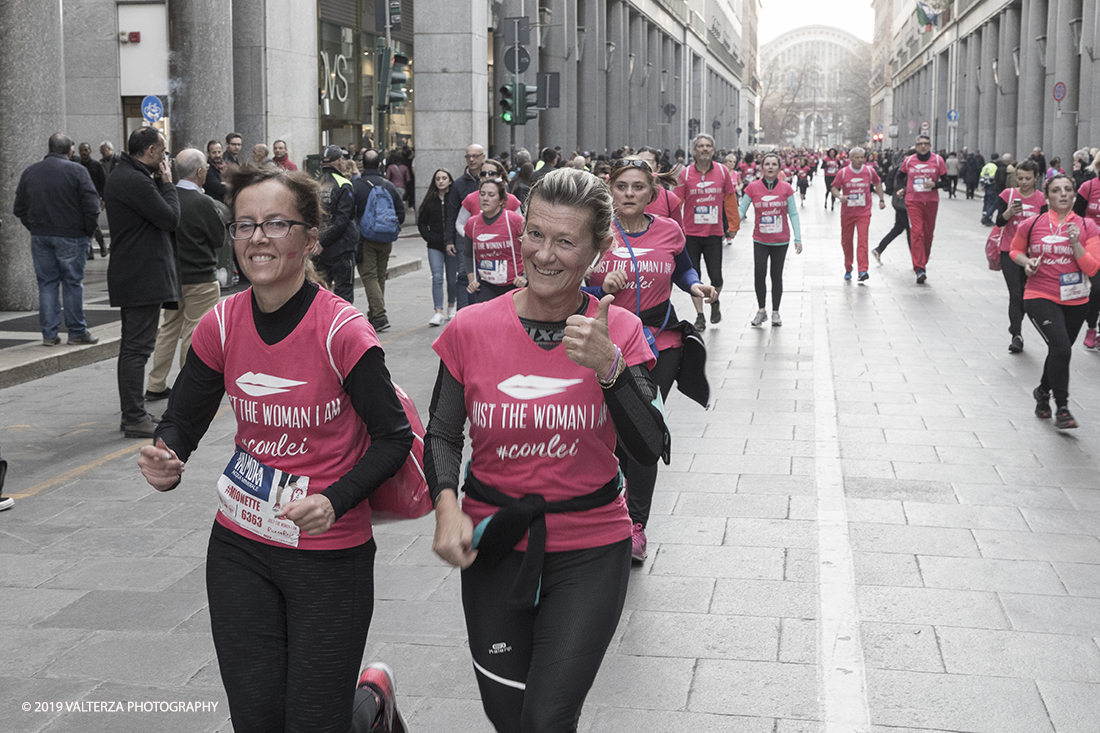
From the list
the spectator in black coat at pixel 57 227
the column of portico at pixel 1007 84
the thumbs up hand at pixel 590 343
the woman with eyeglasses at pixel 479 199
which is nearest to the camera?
the thumbs up hand at pixel 590 343

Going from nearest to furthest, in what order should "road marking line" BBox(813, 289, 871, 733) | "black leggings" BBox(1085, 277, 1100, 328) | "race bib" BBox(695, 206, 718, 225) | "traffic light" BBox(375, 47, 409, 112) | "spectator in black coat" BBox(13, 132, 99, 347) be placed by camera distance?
"road marking line" BBox(813, 289, 871, 733)
"black leggings" BBox(1085, 277, 1100, 328)
"spectator in black coat" BBox(13, 132, 99, 347)
"race bib" BBox(695, 206, 718, 225)
"traffic light" BBox(375, 47, 409, 112)

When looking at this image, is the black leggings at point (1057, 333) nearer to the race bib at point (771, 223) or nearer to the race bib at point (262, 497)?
the race bib at point (771, 223)

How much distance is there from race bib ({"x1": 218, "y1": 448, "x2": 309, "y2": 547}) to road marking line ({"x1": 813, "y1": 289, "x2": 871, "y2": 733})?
6.24ft

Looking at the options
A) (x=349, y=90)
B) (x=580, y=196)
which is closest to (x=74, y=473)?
(x=580, y=196)

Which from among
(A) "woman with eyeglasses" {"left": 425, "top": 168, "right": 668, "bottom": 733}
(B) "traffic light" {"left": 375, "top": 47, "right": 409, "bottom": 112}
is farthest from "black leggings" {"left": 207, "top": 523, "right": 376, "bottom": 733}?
(B) "traffic light" {"left": 375, "top": 47, "right": 409, "bottom": 112}

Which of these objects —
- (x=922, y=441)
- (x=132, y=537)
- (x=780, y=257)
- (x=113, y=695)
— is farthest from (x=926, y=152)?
(x=113, y=695)

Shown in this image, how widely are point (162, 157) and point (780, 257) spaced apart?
739cm

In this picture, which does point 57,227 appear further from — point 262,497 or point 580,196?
point 580,196

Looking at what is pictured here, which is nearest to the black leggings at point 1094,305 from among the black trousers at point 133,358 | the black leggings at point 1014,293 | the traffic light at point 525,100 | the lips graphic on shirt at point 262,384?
the black leggings at point 1014,293

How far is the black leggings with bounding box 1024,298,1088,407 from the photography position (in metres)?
8.38

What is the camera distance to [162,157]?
27.0ft

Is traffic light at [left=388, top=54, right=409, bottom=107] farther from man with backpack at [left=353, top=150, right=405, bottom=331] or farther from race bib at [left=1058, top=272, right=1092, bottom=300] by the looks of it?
race bib at [left=1058, top=272, right=1092, bottom=300]

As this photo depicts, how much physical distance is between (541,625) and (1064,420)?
6455 mm

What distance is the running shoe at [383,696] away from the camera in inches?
127
